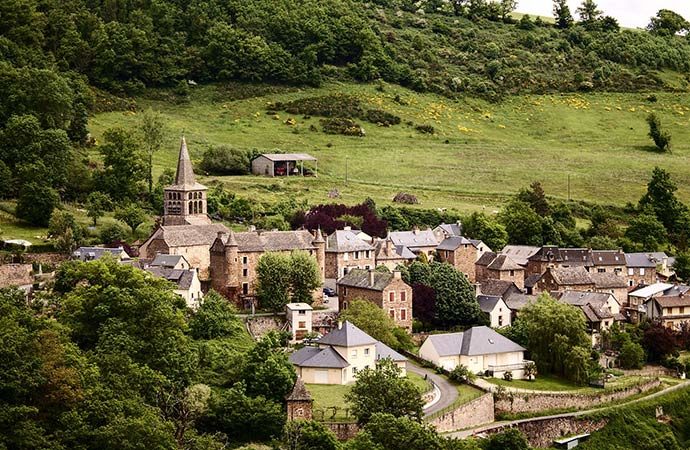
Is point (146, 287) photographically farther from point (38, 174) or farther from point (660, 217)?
point (660, 217)

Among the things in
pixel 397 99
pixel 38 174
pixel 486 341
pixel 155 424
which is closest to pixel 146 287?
pixel 155 424

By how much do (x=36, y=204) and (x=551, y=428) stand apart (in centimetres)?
3835

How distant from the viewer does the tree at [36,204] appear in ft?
276

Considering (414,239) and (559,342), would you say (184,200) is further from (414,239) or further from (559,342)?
(559,342)

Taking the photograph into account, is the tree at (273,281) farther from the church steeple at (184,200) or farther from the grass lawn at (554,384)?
the grass lawn at (554,384)

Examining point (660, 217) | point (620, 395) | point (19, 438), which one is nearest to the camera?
point (19, 438)

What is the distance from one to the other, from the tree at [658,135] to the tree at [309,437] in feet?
315

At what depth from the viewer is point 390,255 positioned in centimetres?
8562

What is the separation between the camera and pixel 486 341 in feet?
240

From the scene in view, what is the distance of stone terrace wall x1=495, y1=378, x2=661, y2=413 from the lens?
67562mm

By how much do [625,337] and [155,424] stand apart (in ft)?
125

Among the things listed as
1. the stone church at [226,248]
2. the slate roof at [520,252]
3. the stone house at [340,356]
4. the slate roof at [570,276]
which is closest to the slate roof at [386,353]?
the stone house at [340,356]

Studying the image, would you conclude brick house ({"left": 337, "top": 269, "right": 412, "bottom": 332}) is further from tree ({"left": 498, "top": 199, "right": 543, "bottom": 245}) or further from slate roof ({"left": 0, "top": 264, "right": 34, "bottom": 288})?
tree ({"left": 498, "top": 199, "right": 543, "bottom": 245})

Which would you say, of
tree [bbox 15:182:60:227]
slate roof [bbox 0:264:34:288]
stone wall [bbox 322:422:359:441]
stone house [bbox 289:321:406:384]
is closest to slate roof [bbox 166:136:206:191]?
tree [bbox 15:182:60:227]
